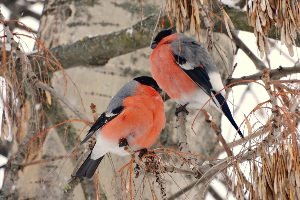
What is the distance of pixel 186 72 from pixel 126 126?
1.50ft

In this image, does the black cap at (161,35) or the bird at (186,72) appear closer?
the bird at (186,72)

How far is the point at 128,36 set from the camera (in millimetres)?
3156

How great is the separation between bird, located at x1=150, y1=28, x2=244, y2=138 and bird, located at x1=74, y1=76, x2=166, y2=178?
7.5 inches

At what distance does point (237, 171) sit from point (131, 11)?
1.59m

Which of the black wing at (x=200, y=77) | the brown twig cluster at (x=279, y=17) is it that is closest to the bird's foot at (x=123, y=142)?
the black wing at (x=200, y=77)

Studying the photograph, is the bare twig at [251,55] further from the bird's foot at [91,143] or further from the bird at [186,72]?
the bird's foot at [91,143]

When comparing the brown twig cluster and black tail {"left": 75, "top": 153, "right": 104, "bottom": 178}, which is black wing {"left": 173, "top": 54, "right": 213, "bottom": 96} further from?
the brown twig cluster

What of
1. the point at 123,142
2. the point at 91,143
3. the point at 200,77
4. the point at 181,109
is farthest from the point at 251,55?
the point at 91,143

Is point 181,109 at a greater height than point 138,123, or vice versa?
point 181,109

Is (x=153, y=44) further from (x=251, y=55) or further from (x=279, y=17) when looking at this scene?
(x=279, y=17)

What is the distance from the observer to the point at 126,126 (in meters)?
2.97

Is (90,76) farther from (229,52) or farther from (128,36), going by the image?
(229,52)

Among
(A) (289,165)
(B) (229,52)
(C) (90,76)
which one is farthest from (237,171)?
(B) (229,52)

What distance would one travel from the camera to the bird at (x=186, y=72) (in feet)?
10.6
